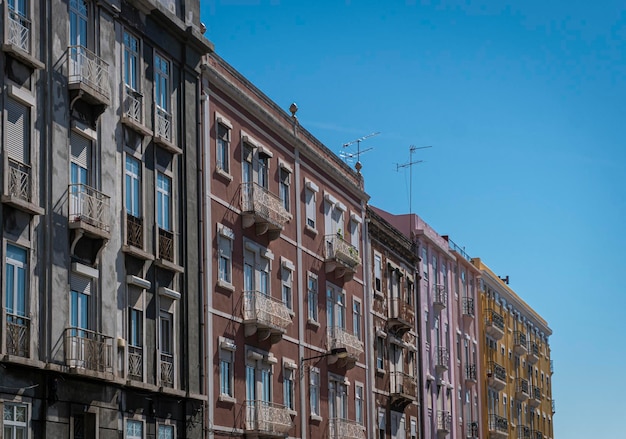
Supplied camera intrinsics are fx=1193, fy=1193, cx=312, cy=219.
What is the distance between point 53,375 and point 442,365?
41.8 m

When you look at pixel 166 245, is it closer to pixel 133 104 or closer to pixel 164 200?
pixel 164 200

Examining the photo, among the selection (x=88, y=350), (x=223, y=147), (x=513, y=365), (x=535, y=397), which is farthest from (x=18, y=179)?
(x=535, y=397)

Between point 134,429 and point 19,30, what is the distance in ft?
38.7

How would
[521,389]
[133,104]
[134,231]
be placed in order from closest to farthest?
1. [134,231]
2. [133,104]
3. [521,389]

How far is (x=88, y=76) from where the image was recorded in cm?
3309

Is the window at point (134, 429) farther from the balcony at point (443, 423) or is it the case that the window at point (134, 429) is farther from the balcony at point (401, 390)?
the balcony at point (443, 423)

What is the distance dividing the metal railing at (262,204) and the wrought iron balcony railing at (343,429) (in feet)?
32.4

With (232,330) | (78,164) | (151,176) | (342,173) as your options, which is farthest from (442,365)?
(78,164)

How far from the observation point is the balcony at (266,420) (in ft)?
139

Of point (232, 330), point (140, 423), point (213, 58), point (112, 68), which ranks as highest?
point (213, 58)

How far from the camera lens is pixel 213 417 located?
3972cm

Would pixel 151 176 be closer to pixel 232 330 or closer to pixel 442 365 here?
pixel 232 330

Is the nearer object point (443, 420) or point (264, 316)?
point (264, 316)

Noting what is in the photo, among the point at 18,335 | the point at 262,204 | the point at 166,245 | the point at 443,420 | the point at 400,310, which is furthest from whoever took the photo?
the point at 443,420
